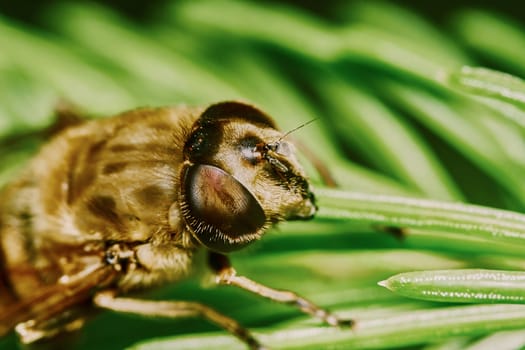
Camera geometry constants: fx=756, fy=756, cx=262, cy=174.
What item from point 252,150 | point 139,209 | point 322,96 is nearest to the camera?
point 252,150

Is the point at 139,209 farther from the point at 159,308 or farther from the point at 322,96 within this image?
the point at 322,96

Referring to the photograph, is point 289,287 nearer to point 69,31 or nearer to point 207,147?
point 207,147

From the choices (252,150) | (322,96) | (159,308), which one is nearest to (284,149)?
(252,150)

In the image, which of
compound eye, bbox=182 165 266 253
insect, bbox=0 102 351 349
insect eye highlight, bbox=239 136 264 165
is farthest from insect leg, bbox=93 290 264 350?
insect eye highlight, bbox=239 136 264 165

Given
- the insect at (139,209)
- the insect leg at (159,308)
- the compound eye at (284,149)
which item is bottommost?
the insect leg at (159,308)

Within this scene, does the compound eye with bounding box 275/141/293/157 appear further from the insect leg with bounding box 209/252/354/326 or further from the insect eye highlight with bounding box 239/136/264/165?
the insect leg with bounding box 209/252/354/326

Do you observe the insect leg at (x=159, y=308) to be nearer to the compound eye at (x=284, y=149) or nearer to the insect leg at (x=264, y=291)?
the insect leg at (x=264, y=291)

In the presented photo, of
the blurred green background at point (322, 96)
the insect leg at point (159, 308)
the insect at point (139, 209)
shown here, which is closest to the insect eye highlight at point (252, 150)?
the insect at point (139, 209)
